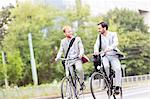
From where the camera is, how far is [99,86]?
779cm

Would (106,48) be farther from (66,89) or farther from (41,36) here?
(41,36)

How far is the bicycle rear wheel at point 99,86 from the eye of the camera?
24.9ft

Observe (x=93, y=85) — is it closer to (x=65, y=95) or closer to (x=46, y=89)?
(x=65, y=95)

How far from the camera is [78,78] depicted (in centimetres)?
816

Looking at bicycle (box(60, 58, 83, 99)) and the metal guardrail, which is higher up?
bicycle (box(60, 58, 83, 99))

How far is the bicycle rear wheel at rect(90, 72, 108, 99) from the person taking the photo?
299 inches

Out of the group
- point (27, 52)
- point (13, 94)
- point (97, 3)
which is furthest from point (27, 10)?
point (97, 3)

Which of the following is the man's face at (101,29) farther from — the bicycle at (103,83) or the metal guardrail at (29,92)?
the metal guardrail at (29,92)

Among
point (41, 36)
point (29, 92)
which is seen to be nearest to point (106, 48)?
point (29, 92)

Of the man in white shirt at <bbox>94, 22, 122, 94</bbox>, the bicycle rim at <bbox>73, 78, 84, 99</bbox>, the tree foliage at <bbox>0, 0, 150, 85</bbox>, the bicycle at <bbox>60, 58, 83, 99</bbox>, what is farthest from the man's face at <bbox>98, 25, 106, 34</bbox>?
the tree foliage at <bbox>0, 0, 150, 85</bbox>

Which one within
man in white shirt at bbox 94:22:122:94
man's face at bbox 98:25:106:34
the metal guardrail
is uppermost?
man's face at bbox 98:25:106:34

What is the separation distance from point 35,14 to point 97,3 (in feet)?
77.9

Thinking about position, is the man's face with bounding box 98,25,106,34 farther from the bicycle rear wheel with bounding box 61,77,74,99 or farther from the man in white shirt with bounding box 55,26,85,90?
the bicycle rear wheel with bounding box 61,77,74,99

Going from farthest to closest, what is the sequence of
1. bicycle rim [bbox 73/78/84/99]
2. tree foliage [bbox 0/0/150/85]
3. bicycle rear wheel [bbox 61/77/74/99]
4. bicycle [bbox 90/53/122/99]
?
tree foliage [bbox 0/0/150/85]
bicycle rim [bbox 73/78/84/99]
bicycle rear wheel [bbox 61/77/74/99]
bicycle [bbox 90/53/122/99]
